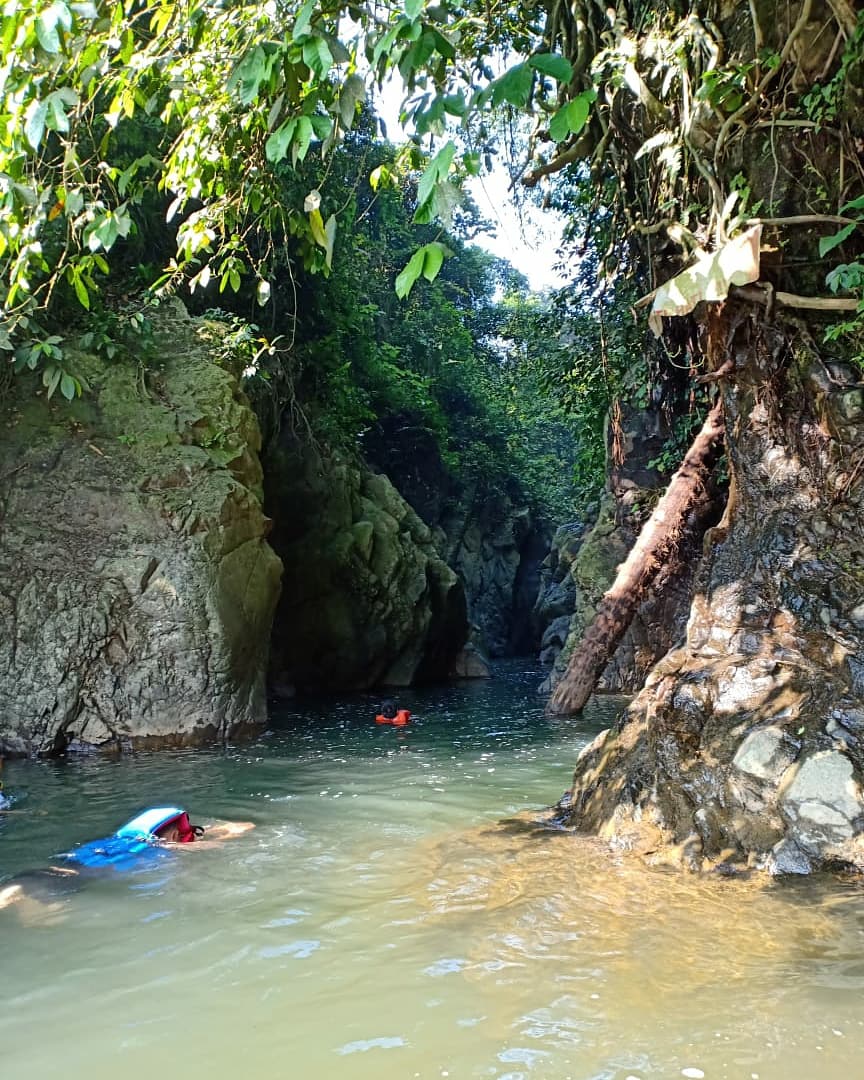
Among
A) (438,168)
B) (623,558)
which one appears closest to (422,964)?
(438,168)

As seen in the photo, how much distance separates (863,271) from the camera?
4.75 meters

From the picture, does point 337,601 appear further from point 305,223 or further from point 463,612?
point 305,223

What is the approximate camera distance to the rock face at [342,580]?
1487cm

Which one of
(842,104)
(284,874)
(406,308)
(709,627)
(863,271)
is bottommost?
(284,874)

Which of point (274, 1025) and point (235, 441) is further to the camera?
point (235, 441)

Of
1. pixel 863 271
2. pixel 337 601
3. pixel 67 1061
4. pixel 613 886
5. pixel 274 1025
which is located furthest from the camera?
pixel 337 601

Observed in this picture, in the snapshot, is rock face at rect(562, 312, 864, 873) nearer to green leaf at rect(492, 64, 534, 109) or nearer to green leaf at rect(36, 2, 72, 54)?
green leaf at rect(492, 64, 534, 109)

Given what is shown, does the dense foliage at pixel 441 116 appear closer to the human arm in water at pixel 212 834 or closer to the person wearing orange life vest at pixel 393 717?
the human arm in water at pixel 212 834

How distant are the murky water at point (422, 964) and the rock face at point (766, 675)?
35 cm

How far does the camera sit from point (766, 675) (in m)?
4.61

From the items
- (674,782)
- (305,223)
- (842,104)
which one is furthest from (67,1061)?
(842,104)

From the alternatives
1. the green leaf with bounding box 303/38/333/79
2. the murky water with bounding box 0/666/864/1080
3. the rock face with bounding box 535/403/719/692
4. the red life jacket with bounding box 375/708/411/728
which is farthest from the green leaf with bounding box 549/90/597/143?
the red life jacket with bounding box 375/708/411/728

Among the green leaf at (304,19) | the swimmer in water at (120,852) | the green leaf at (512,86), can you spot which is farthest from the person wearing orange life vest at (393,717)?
the green leaf at (512,86)

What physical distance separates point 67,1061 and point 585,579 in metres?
12.1
